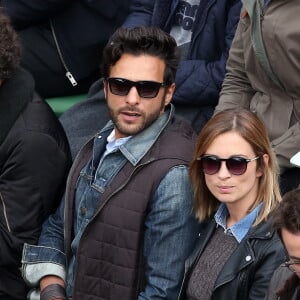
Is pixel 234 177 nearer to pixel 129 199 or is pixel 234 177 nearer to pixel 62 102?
pixel 129 199

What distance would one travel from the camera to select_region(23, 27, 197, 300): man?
3.60m

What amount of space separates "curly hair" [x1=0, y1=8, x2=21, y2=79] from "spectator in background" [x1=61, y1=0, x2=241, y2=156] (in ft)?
2.72

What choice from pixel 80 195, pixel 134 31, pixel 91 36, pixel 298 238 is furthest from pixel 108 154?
pixel 91 36

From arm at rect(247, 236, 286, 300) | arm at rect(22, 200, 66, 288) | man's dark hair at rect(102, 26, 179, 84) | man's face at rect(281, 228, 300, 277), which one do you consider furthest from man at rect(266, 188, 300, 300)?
arm at rect(22, 200, 66, 288)

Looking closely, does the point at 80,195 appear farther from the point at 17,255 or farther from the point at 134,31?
the point at 134,31

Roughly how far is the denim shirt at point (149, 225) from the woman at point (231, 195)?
0.07m

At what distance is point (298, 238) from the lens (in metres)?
2.88

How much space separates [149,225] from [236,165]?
453mm

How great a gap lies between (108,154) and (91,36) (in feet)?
5.01

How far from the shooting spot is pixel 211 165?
3.46m

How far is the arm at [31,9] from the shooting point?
5.07 m

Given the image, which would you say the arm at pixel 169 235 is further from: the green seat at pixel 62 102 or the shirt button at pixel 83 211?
the green seat at pixel 62 102

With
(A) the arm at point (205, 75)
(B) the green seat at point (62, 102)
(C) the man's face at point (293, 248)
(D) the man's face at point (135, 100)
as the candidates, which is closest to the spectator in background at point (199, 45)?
(A) the arm at point (205, 75)

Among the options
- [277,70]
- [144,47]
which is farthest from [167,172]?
[277,70]
